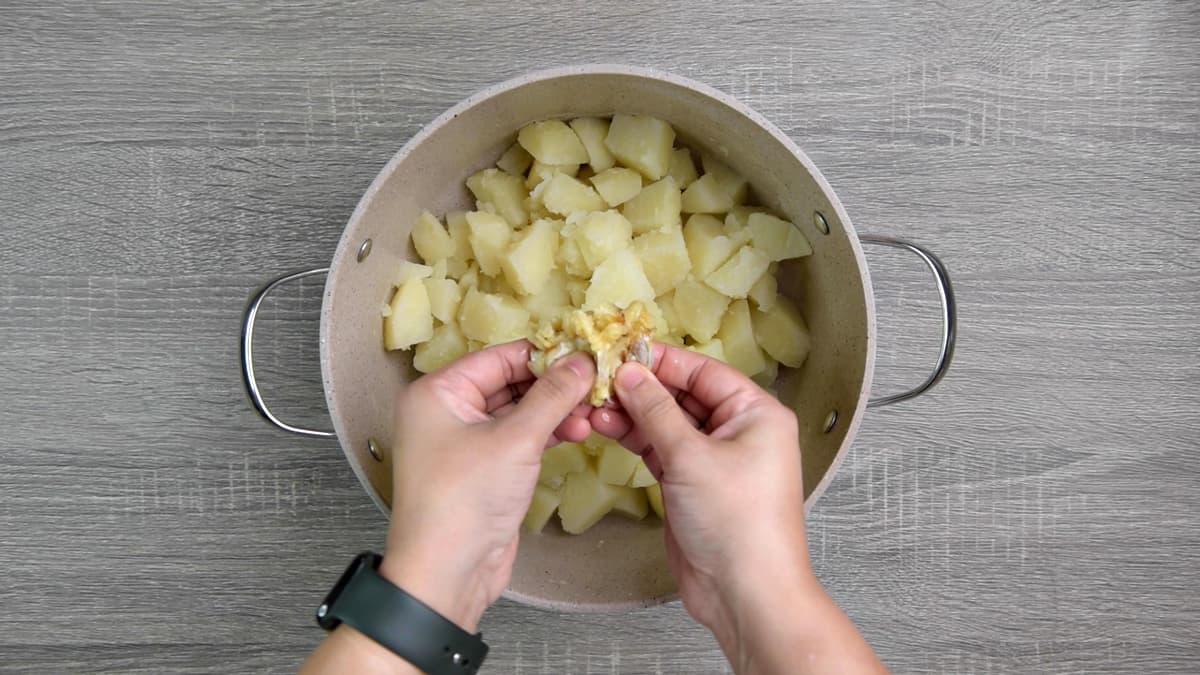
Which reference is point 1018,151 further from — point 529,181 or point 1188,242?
point 529,181

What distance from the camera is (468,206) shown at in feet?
4.95

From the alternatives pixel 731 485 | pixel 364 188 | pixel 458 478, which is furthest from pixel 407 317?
pixel 731 485

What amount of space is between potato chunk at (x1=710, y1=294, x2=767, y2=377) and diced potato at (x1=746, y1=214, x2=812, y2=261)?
0.34ft

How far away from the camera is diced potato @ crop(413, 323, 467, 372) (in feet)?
4.69

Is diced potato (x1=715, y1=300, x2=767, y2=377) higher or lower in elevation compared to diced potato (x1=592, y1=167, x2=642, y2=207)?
lower

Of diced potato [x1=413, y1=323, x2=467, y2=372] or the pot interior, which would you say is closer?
the pot interior

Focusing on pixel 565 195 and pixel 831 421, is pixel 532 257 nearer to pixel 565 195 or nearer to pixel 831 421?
pixel 565 195

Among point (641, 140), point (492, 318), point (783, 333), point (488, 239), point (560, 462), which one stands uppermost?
point (641, 140)

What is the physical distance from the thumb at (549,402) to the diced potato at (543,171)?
42cm

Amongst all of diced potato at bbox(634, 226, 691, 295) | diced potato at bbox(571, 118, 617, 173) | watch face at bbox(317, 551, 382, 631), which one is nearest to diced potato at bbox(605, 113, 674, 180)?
diced potato at bbox(571, 118, 617, 173)

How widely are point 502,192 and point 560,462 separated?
47 centimetres

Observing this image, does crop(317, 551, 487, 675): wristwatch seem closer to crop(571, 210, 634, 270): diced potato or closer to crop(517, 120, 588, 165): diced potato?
crop(571, 210, 634, 270): diced potato

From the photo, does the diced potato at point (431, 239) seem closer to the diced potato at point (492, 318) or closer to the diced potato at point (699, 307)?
the diced potato at point (492, 318)

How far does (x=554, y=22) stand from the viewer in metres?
1.53
